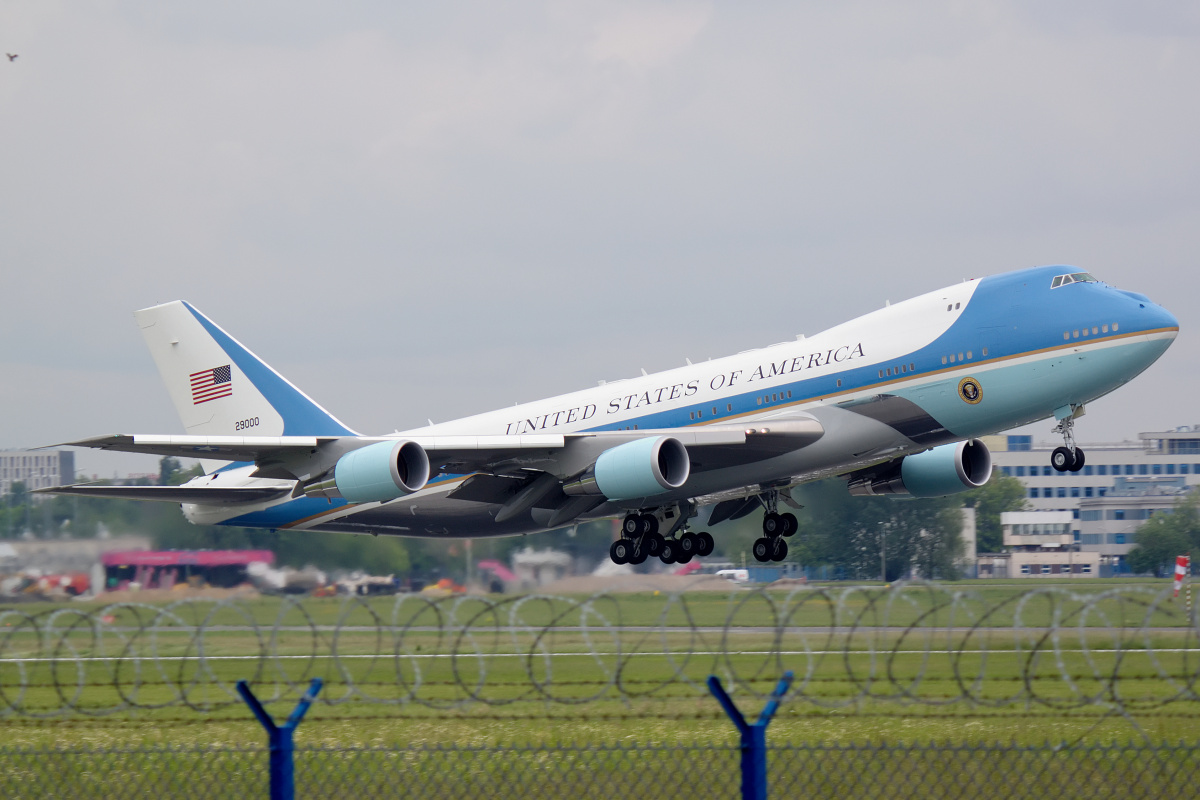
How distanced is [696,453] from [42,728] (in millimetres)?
16092

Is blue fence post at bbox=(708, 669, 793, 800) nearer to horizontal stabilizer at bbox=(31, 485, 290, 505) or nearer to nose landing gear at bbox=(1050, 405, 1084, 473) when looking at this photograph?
nose landing gear at bbox=(1050, 405, 1084, 473)

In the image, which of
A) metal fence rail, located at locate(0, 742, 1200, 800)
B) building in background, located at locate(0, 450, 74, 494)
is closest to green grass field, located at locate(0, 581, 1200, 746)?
metal fence rail, located at locate(0, 742, 1200, 800)

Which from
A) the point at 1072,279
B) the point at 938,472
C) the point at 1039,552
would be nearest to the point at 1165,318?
the point at 1072,279

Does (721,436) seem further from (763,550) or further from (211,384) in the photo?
(211,384)

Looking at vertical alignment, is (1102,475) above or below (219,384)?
below

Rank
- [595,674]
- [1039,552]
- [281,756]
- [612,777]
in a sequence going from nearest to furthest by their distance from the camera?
[281,756] < [612,777] < [595,674] < [1039,552]

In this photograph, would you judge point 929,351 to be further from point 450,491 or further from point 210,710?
point 210,710

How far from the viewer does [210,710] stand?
17.5m

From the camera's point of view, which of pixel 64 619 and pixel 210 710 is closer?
pixel 210 710

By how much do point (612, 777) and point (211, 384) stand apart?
1104 inches

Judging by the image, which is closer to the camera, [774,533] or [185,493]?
[774,533]

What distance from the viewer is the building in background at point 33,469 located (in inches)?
1406

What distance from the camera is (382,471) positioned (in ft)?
91.7

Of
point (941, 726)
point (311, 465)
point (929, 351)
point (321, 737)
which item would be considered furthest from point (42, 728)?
point (929, 351)
